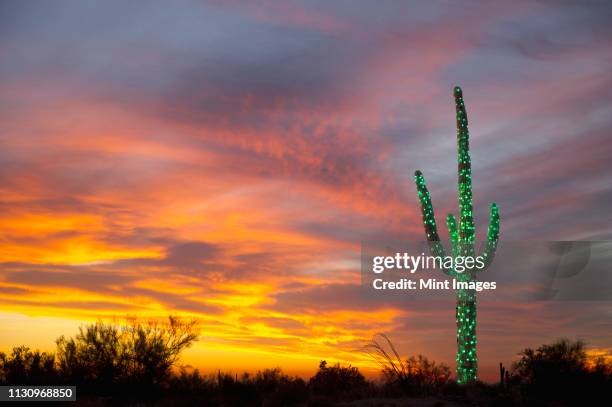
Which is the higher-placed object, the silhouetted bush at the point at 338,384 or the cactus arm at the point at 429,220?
the cactus arm at the point at 429,220

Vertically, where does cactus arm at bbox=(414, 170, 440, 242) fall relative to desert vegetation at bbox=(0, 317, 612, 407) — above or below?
above

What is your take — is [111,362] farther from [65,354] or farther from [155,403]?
[155,403]

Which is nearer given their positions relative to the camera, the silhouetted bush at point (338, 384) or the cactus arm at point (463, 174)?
the silhouetted bush at point (338, 384)

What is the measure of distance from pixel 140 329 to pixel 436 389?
32.0 feet

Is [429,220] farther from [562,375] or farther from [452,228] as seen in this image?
[562,375]

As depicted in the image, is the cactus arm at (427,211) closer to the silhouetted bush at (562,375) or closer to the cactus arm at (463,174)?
the cactus arm at (463,174)

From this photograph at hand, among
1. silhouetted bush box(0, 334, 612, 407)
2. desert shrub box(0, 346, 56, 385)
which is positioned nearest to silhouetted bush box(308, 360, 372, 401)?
silhouetted bush box(0, 334, 612, 407)

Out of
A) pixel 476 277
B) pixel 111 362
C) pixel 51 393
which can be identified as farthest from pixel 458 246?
pixel 51 393

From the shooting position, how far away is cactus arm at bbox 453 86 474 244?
22719 millimetres

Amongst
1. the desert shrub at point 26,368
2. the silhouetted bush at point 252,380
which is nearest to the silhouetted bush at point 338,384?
the silhouetted bush at point 252,380

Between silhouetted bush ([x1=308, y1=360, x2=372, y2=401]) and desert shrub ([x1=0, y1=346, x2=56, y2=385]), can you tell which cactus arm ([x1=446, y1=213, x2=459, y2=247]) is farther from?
desert shrub ([x1=0, y1=346, x2=56, y2=385])

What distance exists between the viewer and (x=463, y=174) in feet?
76.5

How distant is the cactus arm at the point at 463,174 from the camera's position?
74.5 ft

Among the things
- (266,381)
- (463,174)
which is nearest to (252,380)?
(266,381)
